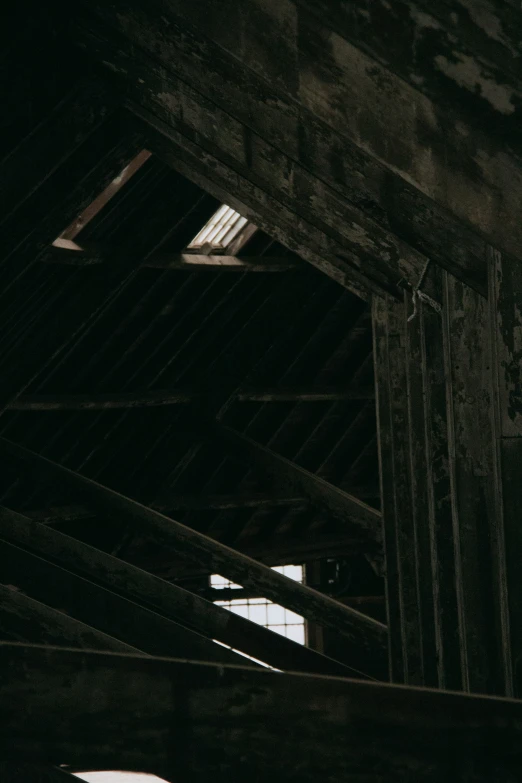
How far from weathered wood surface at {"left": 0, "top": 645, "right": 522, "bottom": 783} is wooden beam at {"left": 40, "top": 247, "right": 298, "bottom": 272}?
552 centimetres

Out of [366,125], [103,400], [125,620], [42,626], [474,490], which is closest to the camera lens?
[366,125]

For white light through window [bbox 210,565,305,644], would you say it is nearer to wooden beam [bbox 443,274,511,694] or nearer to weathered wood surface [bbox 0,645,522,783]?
wooden beam [bbox 443,274,511,694]

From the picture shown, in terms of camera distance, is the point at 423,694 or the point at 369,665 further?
the point at 369,665

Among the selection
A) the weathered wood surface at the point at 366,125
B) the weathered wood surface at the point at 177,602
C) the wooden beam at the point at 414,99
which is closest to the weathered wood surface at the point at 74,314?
the weathered wood surface at the point at 177,602

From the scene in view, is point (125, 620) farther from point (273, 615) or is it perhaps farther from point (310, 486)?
point (273, 615)

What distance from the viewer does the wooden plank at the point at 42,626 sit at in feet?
19.7

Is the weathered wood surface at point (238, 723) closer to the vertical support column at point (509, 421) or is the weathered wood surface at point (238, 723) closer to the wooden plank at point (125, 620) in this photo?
the vertical support column at point (509, 421)

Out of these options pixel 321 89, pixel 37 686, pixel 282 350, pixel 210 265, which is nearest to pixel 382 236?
pixel 321 89

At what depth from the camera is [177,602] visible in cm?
774

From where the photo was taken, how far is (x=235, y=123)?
4293 millimetres

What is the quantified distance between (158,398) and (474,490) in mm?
7668

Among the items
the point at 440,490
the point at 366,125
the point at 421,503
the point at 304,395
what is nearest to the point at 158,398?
the point at 304,395

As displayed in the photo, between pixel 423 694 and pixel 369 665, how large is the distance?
1511cm

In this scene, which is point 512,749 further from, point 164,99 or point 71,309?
point 71,309
